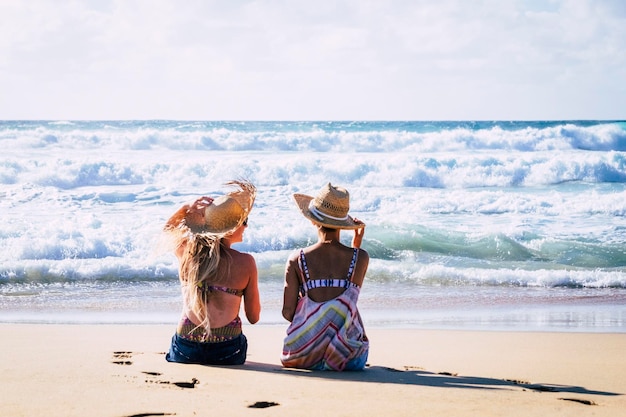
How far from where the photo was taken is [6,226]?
41.4ft

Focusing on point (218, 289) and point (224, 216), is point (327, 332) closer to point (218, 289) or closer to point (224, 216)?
point (218, 289)

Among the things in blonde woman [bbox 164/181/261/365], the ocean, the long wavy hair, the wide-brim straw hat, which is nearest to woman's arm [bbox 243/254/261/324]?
blonde woman [bbox 164/181/261/365]

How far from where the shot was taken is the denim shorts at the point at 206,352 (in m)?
4.66

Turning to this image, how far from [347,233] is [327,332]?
787 cm

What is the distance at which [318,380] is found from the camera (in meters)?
4.31

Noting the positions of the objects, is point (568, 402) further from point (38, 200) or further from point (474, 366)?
point (38, 200)

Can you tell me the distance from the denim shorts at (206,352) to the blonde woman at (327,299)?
0.95ft

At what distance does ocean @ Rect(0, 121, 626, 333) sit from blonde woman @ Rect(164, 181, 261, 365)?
0.23 metres

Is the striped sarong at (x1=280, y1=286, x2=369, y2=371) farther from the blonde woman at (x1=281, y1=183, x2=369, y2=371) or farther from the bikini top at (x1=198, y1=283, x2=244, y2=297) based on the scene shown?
the bikini top at (x1=198, y1=283, x2=244, y2=297)

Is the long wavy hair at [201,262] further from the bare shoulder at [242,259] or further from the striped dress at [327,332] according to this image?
A: the striped dress at [327,332]

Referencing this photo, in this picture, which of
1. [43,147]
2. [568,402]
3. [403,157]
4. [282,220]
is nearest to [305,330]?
[568,402]

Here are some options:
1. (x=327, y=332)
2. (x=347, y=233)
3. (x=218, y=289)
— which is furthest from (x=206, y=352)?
(x=347, y=233)

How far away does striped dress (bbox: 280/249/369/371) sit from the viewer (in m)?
4.59

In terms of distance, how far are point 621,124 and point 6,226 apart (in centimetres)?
3188
